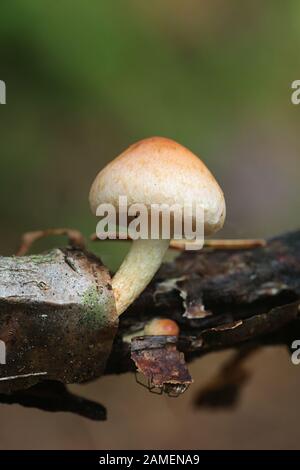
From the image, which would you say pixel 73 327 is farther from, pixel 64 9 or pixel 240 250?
pixel 64 9

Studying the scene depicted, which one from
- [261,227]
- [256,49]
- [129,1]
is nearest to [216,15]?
[256,49]
